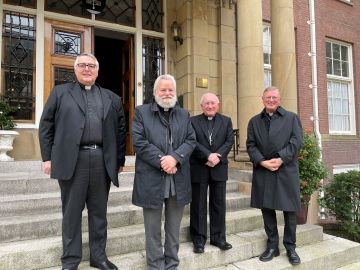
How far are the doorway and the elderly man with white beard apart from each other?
13.6 ft

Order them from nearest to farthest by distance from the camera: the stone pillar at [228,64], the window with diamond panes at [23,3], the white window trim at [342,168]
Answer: the window with diamond panes at [23,3] → the stone pillar at [228,64] → the white window trim at [342,168]

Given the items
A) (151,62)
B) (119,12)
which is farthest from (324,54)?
(119,12)

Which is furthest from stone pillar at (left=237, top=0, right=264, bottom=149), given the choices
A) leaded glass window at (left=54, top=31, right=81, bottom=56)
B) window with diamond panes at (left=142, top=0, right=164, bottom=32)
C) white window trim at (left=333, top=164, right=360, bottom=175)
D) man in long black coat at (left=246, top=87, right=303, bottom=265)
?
white window trim at (left=333, top=164, right=360, bottom=175)

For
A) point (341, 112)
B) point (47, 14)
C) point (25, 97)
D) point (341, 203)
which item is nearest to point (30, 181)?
point (25, 97)

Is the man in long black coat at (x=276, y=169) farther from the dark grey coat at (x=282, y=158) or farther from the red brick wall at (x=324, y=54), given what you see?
the red brick wall at (x=324, y=54)

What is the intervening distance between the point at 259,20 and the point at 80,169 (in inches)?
160

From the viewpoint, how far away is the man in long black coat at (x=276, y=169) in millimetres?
3303

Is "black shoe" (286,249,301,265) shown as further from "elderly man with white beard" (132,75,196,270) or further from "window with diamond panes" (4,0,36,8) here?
"window with diamond panes" (4,0,36,8)

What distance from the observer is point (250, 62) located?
17.3 feet

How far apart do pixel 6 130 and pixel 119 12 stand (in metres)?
3.39

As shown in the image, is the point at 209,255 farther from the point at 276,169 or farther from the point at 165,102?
the point at 165,102

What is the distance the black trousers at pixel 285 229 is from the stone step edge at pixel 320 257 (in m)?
0.17

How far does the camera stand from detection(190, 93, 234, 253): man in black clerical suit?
3.31 meters

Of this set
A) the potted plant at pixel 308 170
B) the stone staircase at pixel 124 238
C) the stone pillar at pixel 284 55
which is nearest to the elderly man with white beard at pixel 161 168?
the stone staircase at pixel 124 238
